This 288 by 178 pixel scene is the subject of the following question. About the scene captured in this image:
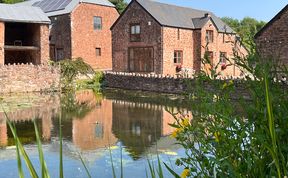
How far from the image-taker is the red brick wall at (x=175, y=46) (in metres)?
27.5

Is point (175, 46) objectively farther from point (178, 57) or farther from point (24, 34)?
point (24, 34)

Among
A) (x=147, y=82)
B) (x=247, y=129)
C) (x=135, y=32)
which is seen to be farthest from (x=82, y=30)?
(x=247, y=129)

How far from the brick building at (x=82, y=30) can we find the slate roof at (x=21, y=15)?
4.12 m

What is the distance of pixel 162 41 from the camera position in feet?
89.2

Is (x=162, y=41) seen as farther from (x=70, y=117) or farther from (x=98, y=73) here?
(x=70, y=117)

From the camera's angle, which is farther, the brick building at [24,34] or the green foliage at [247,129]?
the brick building at [24,34]

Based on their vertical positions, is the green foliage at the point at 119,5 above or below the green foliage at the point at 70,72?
above

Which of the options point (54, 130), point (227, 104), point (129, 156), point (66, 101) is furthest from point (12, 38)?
point (227, 104)

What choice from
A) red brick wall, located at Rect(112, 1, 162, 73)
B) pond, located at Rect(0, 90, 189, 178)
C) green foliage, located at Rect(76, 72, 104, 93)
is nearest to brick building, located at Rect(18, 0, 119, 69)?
red brick wall, located at Rect(112, 1, 162, 73)

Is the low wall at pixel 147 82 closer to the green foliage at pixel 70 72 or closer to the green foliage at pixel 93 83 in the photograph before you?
the green foliage at pixel 93 83

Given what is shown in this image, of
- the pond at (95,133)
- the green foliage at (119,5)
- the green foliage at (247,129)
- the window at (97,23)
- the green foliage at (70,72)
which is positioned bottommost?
the pond at (95,133)

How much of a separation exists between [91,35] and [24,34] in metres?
5.78

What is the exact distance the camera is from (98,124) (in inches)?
476

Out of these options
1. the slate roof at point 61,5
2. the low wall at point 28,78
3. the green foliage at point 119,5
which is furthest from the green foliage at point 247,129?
the green foliage at point 119,5
